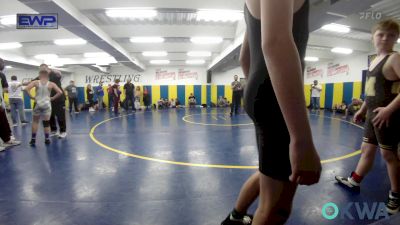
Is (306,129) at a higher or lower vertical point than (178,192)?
higher

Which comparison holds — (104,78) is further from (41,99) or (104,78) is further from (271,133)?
(271,133)

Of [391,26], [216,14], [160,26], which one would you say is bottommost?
[391,26]

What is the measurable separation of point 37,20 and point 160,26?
4.24 m

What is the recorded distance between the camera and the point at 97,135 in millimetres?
5703

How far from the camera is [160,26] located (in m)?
8.85

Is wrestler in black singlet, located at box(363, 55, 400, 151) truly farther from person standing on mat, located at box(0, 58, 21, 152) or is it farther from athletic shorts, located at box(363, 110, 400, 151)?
person standing on mat, located at box(0, 58, 21, 152)

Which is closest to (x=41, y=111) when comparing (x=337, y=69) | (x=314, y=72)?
(x=337, y=69)

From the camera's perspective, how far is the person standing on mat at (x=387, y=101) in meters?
1.78

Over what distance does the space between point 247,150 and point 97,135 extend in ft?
12.9

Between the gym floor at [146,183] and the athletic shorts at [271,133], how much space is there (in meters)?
1.23

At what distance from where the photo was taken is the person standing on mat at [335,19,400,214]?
1.78 metres

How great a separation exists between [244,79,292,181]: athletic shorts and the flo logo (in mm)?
1477

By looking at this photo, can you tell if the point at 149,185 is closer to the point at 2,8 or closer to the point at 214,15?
the point at 214,15

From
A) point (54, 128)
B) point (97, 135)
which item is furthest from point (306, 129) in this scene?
point (54, 128)
